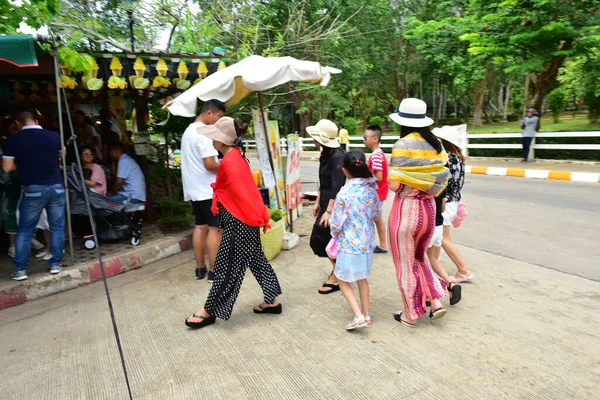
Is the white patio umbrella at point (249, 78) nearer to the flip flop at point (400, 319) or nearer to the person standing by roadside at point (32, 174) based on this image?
the person standing by roadside at point (32, 174)

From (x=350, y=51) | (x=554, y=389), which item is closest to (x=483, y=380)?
(x=554, y=389)

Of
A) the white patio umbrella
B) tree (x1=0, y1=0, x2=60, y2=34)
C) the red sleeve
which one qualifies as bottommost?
the red sleeve

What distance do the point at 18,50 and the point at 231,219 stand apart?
252 centimetres

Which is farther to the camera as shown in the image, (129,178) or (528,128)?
(528,128)

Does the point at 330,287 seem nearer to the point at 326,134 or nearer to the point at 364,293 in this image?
the point at 364,293

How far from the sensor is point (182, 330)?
3637 millimetres

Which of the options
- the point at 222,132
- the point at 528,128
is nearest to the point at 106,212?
the point at 222,132

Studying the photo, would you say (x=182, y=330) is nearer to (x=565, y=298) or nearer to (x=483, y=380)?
(x=483, y=380)

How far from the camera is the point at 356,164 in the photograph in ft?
11.0

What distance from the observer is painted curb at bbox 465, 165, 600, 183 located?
10.1m

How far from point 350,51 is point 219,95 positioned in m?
16.8

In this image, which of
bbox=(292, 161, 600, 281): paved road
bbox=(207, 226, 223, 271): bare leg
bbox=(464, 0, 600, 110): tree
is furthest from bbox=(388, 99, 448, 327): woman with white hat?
bbox=(464, 0, 600, 110): tree

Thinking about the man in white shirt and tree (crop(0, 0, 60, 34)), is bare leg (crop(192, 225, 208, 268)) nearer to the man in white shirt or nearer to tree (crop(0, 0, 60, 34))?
the man in white shirt

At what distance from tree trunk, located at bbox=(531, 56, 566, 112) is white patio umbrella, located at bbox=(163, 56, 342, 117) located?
11.8 metres
